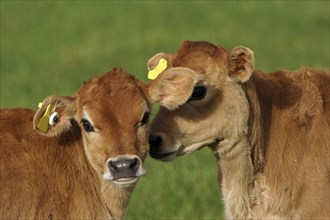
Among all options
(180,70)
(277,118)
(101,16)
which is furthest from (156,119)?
(101,16)

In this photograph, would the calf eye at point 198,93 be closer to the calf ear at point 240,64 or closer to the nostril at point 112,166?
the calf ear at point 240,64

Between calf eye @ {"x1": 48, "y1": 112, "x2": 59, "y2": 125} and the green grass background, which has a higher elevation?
calf eye @ {"x1": 48, "y1": 112, "x2": 59, "y2": 125}

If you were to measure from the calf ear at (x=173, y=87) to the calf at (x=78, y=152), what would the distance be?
0.16 m

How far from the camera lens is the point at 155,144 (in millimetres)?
10289

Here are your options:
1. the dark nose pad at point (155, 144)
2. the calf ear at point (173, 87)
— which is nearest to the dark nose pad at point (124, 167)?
the dark nose pad at point (155, 144)

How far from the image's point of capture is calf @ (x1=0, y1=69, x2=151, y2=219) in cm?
959

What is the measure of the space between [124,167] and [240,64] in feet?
6.10

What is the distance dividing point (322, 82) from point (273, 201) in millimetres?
1413

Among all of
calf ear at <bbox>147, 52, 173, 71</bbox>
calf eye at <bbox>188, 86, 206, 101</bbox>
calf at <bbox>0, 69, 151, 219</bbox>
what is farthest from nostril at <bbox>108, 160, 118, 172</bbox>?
calf ear at <bbox>147, 52, 173, 71</bbox>

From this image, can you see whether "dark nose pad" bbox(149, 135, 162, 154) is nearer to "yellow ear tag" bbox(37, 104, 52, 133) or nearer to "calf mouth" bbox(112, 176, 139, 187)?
"calf mouth" bbox(112, 176, 139, 187)

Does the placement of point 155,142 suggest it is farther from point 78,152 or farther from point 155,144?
point 78,152

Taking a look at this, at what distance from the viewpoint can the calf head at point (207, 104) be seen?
10391 millimetres

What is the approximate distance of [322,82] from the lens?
1124 centimetres

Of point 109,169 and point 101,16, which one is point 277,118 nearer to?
point 109,169
